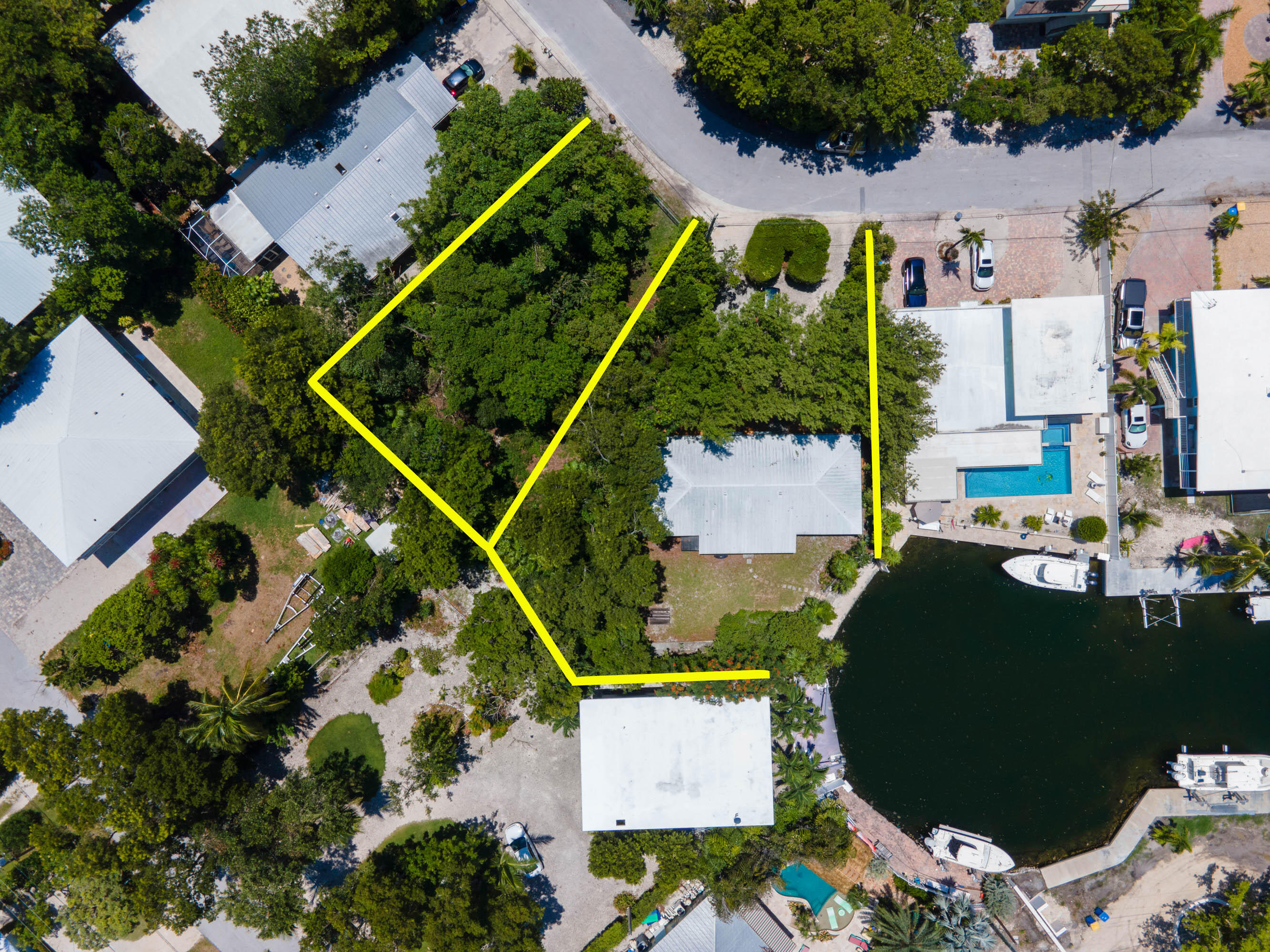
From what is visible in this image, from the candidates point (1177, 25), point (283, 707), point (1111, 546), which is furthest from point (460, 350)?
point (1177, 25)

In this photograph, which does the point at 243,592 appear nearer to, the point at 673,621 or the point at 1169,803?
the point at 673,621

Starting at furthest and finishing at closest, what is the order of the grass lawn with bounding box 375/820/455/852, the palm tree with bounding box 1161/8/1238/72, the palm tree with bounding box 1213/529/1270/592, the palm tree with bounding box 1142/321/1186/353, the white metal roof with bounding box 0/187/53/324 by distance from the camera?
the grass lawn with bounding box 375/820/455/852
the palm tree with bounding box 1213/529/1270/592
the palm tree with bounding box 1142/321/1186/353
the white metal roof with bounding box 0/187/53/324
the palm tree with bounding box 1161/8/1238/72

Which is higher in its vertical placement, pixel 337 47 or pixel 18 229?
pixel 337 47

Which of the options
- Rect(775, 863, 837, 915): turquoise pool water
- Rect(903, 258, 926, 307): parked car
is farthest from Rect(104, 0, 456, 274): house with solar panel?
Rect(775, 863, 837, 915): turquoise pool water

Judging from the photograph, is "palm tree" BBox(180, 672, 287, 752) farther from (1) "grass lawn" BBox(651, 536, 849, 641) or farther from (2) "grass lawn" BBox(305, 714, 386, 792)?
(1) "grass lawn" BBox(651, 536, 849, 641)

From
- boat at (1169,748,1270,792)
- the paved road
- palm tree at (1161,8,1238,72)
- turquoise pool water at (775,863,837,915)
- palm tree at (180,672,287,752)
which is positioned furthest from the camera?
turquoise pool water at (775,863,837,915)

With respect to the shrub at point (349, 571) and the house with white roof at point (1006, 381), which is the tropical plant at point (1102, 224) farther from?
the shrub at point (349, 571)
